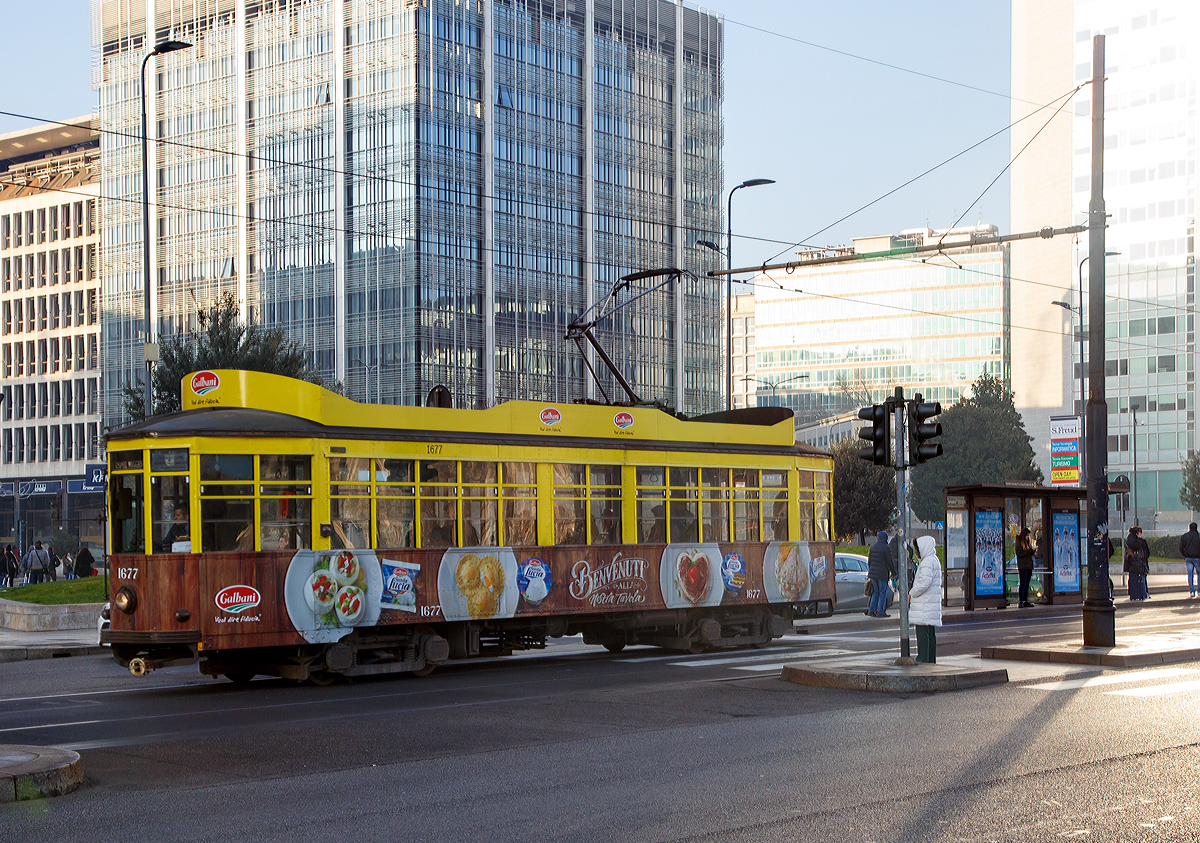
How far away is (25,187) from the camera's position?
92.2 m

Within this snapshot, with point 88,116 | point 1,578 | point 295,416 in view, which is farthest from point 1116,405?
point 295,416

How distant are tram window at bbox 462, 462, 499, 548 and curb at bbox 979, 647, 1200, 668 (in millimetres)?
6563

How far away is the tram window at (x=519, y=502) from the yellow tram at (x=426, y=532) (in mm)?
23

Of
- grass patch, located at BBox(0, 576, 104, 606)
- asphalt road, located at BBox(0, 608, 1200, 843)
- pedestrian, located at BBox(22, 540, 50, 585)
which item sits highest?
asphalt road, located at BBox(0, 608, 1200, 843)

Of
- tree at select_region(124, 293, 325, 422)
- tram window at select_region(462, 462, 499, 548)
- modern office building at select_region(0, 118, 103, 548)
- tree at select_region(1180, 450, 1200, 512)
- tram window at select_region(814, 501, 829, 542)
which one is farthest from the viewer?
modern office building at select_region(0, 118, 103, 548)

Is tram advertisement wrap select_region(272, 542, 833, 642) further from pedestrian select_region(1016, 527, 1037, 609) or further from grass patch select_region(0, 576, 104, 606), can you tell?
grass patch select_region(0, 576, 104, 606)

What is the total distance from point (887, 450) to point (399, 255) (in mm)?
61258

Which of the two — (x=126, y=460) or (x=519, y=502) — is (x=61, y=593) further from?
(x=519, y=502)

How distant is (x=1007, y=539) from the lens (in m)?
29.2

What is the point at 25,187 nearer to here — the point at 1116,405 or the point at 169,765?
the point at 1116,405

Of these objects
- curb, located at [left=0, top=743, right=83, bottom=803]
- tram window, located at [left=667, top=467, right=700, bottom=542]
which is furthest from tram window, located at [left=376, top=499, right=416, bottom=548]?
curb, located at [left=0, top=743, right=83, bottom=803]

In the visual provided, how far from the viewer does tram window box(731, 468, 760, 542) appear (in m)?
19.3

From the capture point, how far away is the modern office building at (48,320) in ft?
288

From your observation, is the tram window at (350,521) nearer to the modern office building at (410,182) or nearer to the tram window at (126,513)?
the tram window at (126,513)
